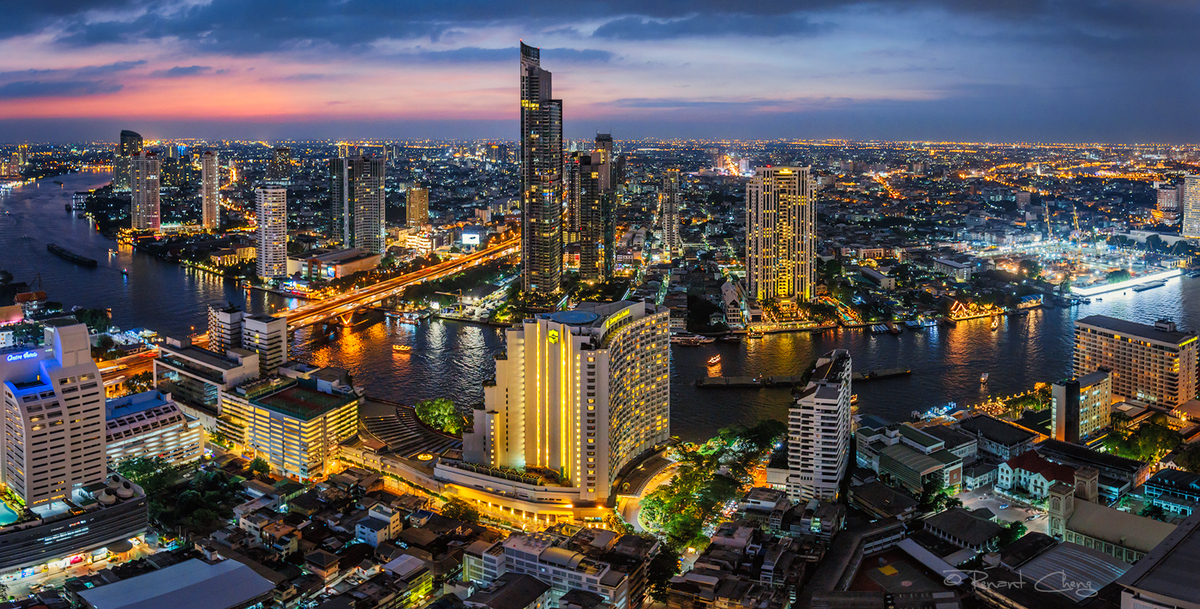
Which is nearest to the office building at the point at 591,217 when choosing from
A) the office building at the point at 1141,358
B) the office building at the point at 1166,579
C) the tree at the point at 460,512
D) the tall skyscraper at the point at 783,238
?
the tall skyscraper at the point at 783,238

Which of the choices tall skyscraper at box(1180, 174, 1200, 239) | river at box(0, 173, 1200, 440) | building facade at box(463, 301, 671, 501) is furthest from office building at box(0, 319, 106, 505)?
tall skyscraper at box(1180, 174, 1200, 239)

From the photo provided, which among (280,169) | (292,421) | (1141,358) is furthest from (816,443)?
(280,169)

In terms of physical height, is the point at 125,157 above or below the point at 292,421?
above

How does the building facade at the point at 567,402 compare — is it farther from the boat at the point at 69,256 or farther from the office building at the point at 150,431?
the boat at the point at 69,256

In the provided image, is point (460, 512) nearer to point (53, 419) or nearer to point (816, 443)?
point (816, 443)

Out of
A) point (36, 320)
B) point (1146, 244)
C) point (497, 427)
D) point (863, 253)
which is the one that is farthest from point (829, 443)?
point (1146, 244)

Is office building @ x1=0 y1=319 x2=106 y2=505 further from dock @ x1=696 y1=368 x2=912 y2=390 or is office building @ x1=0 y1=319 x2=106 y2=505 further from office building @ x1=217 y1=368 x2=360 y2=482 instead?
dock @ x1=696 y1=368 x2=912 y2=390
